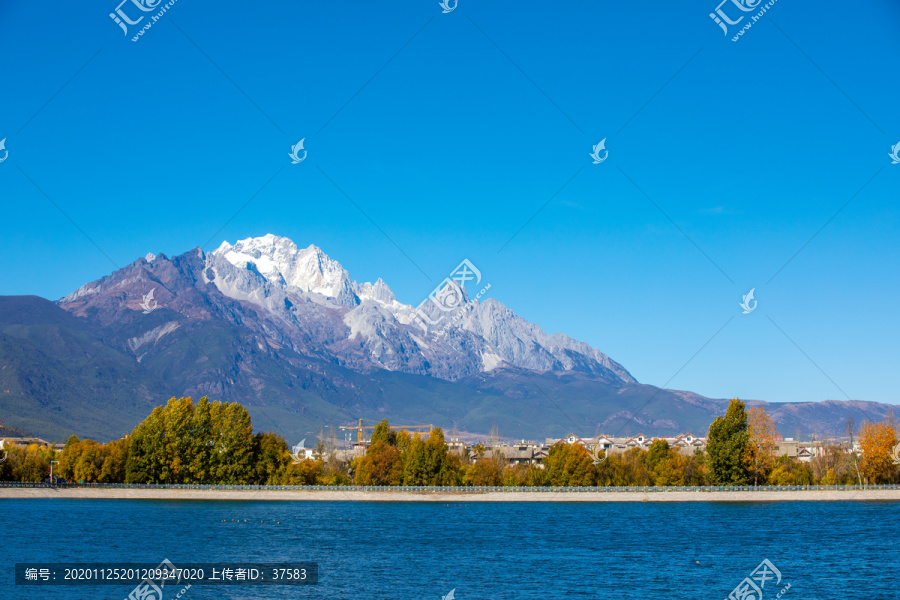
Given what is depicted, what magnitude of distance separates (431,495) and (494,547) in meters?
57.7

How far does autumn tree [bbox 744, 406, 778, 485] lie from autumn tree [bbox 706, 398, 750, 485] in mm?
1414

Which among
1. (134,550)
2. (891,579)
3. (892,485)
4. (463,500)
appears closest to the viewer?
(891,579)

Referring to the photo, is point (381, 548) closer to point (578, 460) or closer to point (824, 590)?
point (824, 590)

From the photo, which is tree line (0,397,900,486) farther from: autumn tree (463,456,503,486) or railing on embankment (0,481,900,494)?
railing on embankment (0,481,900,494)

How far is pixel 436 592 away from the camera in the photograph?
152 ft

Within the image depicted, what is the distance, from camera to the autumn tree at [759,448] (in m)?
115

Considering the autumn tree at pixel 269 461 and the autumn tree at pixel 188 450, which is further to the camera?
the autumn tree at pixel 269 461

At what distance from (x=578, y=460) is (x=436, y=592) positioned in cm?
8025

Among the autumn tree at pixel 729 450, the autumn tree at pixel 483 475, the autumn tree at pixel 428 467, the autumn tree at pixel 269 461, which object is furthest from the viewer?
the autumn tree at pixel 483 475

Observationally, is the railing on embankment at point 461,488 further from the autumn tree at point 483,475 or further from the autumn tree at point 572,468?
the autumn tree at point 483,475

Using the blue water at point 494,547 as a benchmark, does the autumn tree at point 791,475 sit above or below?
above

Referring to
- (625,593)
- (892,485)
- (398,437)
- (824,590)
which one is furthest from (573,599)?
(398,437)

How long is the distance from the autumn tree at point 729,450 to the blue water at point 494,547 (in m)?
10.1

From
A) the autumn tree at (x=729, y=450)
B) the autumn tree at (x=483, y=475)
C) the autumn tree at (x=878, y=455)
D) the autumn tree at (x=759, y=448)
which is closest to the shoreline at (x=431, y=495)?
the autumn tree at (x=729, y=450)
